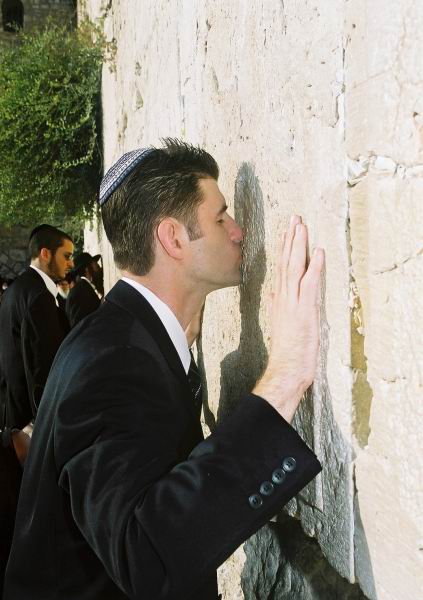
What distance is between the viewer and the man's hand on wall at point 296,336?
110cm

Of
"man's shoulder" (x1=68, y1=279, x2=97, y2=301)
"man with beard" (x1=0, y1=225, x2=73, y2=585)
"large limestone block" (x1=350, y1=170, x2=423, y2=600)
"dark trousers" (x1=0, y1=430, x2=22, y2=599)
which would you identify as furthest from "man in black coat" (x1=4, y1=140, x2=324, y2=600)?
"man's shoulder" (x1=68, y1=279, x2=97, y2=301)

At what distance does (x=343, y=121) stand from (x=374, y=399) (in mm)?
460

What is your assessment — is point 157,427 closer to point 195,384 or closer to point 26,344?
point 195,384

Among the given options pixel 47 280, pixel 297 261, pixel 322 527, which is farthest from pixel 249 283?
pixel 47 280

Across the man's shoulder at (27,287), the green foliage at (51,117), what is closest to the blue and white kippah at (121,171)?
the man's shoulder at (27,287)

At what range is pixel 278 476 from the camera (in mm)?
974

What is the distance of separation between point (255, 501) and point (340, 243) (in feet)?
1.45

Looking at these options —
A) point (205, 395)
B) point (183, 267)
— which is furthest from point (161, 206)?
point (205, 395)

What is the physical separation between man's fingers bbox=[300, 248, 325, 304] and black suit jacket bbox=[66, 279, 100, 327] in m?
4.28

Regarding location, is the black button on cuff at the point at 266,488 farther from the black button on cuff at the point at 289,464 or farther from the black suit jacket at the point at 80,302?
the black suit jacket at the point at 80,302

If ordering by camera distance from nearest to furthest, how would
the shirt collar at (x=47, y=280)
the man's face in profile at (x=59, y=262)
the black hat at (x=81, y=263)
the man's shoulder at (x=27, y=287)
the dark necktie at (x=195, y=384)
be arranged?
1. the dark necktie at (x=195, y=384)
2. the man's shoulder at (x=27, y=287)
3. the shirt collar at (x=47, y=280)
4. the man's face in profile at (x=59, y=262)
5. the black hat at (x=81, y=263)

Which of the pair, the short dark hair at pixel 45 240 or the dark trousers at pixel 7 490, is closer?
the dark trousers at pixel 7 490

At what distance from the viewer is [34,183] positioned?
5977 mm

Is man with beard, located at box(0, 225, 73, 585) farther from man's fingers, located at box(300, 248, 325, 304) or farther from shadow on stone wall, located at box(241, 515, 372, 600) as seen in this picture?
man's fingers, located at box(300, 248, 325, 304)
